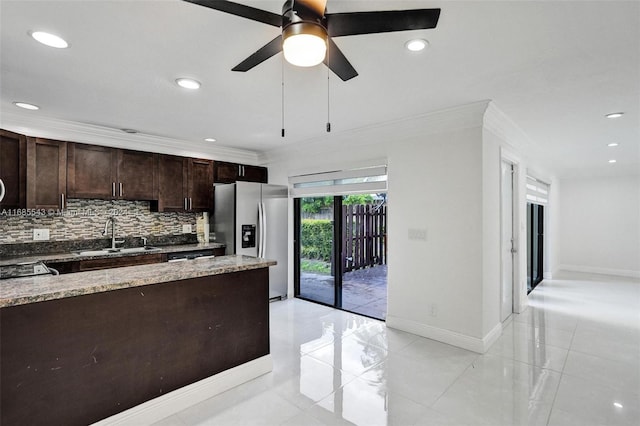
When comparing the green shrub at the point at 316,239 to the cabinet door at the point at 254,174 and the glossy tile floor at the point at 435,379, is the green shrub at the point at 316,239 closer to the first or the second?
the cabinet door at the point at 254,174

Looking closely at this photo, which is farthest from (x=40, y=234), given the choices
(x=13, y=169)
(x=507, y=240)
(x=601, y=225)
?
(x=601, y=225)

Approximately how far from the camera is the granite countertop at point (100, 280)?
169 centimetres

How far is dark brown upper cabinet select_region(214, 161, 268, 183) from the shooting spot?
506 centimetres

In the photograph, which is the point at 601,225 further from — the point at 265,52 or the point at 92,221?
the point at 92,221

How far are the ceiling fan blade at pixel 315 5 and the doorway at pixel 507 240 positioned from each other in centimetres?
327

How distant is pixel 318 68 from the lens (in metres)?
2.35

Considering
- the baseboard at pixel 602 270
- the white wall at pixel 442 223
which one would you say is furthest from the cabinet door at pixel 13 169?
the baseboard at pixel 602 270

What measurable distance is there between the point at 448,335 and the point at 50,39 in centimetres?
406

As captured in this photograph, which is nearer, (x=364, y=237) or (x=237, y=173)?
(x=237, y=173)

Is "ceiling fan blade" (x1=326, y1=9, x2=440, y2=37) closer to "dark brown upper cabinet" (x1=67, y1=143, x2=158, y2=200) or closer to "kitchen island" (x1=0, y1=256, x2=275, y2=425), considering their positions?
"kitchen island" (x1=0, y1=256, x2=275, y2=425)

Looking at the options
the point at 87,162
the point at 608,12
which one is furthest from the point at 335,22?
the point at 87,162

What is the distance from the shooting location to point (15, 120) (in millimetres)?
3338

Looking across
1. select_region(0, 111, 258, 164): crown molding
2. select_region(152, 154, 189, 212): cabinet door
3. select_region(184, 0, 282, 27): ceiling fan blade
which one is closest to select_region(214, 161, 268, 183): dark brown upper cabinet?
select_region(0, 111, 258, 164): crown molding

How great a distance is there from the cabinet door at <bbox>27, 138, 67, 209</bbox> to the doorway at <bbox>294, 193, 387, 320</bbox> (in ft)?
10.1
